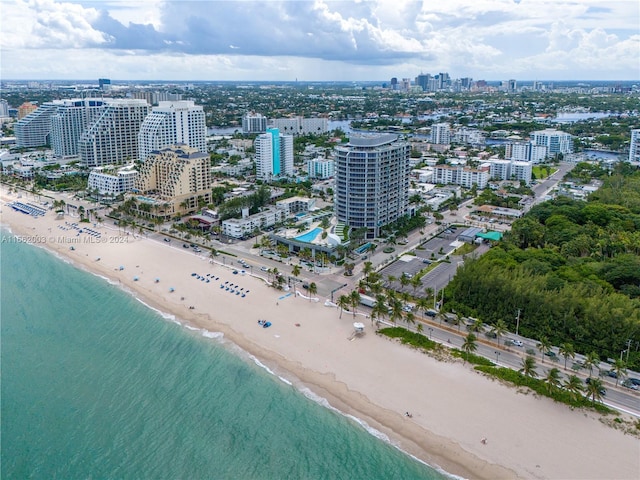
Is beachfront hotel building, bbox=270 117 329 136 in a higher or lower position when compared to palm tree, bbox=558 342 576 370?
higher

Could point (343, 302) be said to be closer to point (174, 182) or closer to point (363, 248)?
point (363, 248)

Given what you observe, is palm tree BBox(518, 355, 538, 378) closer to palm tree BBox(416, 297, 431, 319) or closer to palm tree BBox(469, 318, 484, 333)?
palm tree BBox(469, 318, 484, 333)

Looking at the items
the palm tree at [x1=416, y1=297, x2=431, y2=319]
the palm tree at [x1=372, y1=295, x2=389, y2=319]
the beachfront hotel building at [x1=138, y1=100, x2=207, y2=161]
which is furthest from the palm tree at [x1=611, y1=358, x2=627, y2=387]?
the beachfront hotel building at [x1=138, y1=100, x2=207, y2=161]

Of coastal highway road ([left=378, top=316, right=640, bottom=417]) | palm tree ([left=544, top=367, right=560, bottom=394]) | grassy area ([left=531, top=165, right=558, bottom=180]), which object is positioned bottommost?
coastal highway road ([left=378, top=316, right=640, bottom=417])

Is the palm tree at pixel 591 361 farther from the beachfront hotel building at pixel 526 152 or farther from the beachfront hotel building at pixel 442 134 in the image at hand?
the beachfront hotel building at pixel 442 134

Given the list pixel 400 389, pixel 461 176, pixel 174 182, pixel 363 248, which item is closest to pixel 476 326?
pixel 400 389

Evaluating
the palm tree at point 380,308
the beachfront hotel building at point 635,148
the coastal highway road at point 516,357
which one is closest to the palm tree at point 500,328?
the coastal highway road at point 516,357
